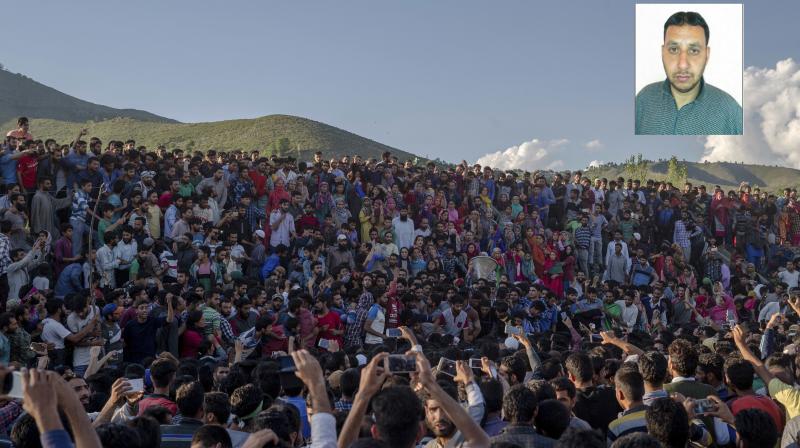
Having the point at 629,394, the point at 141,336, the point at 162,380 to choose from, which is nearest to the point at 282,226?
the point at 141,336

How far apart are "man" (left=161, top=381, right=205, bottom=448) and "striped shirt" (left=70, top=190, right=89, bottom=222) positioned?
8663 mm

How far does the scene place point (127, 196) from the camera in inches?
558

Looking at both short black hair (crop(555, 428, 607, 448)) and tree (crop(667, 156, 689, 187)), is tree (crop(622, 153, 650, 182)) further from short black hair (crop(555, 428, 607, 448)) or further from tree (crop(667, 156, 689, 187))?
short black hair (crop(555, 428, 607, 448))

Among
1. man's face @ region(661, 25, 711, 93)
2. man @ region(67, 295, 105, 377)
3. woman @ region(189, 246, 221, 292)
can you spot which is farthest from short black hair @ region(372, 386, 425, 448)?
man's face @ region(661, 25, 711, 93)

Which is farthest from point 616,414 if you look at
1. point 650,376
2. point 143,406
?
Answer: point 143,406

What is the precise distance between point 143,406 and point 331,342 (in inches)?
191

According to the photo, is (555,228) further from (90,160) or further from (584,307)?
(90,160)

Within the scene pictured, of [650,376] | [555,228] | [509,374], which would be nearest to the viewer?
[650,376]

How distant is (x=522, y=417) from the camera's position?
4.63 meters

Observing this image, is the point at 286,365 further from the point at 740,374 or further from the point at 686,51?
the point at 686,51

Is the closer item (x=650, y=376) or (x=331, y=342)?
(x=650, y=376)

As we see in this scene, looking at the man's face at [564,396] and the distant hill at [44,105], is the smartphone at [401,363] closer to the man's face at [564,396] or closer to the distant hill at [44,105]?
the man's face at [564,396]

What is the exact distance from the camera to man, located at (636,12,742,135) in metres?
21.0

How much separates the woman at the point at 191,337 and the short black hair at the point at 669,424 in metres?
6.95
